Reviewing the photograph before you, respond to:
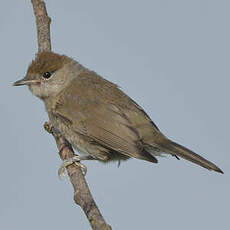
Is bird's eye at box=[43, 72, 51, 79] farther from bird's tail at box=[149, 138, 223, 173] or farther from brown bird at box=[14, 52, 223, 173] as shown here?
bird's tail at box=[149, 138, 223, 173]

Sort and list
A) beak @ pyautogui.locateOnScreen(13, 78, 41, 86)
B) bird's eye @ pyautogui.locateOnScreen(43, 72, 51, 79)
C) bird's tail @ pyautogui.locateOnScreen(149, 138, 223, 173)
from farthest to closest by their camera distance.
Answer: bird's eye @ pyautogui.locateOnScreen(43, 72, 51, 79)
beak @ pyautogui.locateOnScreen(13, 78, 41, 86)
bird's tail @ pyautogui.locateOnScreen(149, 138, 223, 173)

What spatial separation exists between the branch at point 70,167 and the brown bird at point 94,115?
0.21 metres

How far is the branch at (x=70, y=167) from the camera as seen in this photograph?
5.02 metres

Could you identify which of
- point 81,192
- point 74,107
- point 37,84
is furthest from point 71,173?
point 37,84

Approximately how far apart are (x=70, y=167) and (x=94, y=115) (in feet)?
2.86

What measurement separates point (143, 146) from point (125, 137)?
1.06 feet

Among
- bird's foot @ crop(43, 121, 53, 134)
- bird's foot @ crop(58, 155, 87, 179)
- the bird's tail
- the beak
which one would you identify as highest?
the beak

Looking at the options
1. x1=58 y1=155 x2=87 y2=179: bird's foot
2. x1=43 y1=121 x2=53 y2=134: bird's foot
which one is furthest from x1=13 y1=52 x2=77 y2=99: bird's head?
x1=58 y1=155 x2=87 y2=179: bird's foot

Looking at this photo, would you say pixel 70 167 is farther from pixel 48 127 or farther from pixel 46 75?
pixel 46 75

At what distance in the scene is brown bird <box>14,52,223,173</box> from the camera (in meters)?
6.84

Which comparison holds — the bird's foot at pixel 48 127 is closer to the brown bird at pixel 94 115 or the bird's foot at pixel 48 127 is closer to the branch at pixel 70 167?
the branch at pixel 70 167

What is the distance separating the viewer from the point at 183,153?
669 cm

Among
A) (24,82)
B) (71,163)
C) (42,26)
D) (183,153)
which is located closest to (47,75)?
(24,82)

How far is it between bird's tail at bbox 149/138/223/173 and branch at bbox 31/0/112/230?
1.23 meters
